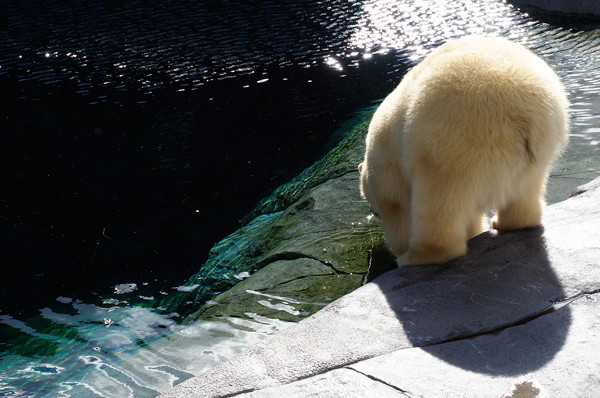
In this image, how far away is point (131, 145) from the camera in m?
7.96

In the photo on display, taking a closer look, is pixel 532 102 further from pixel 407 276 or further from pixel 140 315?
pixel 140 315

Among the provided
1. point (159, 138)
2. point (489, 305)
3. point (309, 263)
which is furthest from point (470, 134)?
point (159, 138)

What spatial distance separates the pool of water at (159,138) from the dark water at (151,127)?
3 cm

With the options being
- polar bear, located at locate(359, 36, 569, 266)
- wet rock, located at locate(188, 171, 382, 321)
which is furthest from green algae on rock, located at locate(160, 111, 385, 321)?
polar bear, located at locate(359, 36, 569, 266)

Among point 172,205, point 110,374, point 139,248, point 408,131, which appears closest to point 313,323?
point 408,131

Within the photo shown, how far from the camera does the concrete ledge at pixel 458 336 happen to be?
89.4 inches

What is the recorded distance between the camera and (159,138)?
8.06m

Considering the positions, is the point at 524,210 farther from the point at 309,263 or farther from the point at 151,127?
the point at 151,127

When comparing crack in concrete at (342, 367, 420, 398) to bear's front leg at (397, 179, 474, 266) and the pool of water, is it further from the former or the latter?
the pool of water

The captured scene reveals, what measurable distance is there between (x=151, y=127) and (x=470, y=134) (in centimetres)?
628

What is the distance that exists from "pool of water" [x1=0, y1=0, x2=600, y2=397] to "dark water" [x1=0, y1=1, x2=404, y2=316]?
0.09 feet

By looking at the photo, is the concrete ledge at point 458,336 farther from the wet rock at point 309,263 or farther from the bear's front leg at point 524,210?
the wet rock at point 309,263

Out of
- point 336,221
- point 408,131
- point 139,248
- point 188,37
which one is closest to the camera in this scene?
point 408,131

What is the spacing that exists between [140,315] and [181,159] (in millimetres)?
3093
